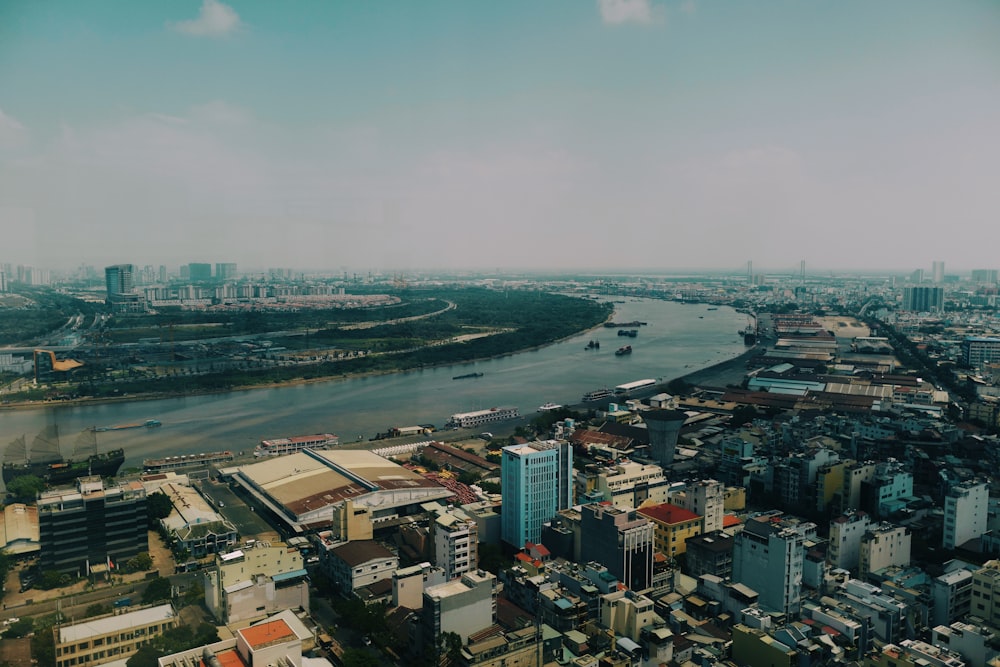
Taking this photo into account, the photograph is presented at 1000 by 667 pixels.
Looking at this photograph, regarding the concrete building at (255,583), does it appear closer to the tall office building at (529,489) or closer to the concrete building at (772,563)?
the tall office building at (529,489)

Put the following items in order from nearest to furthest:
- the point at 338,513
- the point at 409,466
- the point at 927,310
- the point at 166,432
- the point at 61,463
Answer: the point at 338,513 < the point at 61,463 < the point at 409,466 < the point at 166,432 < the point at 927,310

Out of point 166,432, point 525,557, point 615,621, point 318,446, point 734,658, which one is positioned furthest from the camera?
point 166,432

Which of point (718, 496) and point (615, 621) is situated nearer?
point (615, 621)

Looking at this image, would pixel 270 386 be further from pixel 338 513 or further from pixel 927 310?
pixel 927 310

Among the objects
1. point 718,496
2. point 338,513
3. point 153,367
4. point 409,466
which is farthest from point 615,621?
point 153,367

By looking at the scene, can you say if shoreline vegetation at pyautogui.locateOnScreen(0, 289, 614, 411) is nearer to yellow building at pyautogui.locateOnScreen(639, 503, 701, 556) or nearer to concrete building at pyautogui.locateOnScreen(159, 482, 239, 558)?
concrete building at pyautogui.locateOnScreen(159, 482, 239, 558)

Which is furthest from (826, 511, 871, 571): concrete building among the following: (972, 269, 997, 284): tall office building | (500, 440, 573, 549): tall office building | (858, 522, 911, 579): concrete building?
(972, 269, 997, 284): tall office building
